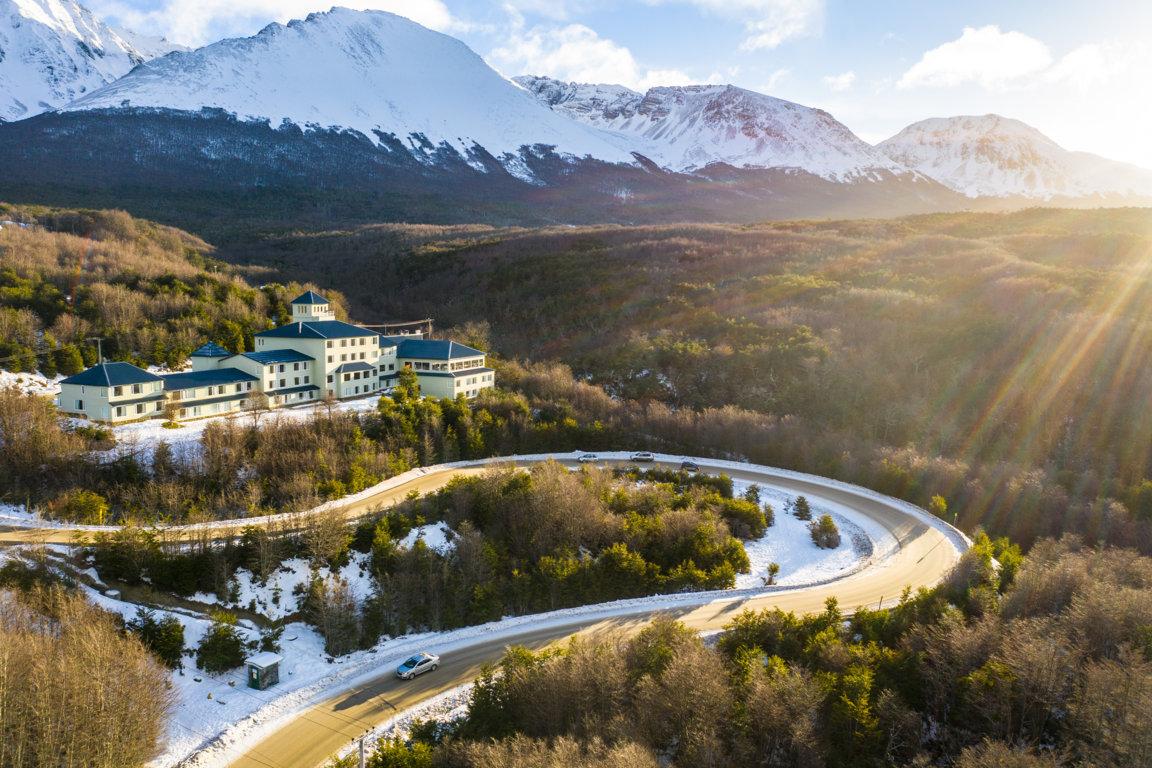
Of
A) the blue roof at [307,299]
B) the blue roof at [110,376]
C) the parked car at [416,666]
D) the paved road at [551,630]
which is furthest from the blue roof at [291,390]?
the parked car at [416,666]

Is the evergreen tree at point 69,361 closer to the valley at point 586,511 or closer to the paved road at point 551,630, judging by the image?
the valley at point 586,511

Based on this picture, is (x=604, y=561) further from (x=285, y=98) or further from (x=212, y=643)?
A: (x=285, y=98)

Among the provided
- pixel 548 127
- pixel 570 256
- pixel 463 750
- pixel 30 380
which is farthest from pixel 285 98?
pixel 463 750

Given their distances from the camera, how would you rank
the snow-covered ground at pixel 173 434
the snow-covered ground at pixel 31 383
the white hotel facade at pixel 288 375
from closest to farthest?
the snow-covered ground at pixel 173 434
the white hotel facade at pixel 288 375
the snow-covered ground at pixel 31 383

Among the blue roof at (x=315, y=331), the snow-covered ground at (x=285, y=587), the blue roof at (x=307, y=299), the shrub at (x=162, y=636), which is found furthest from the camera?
the blue roof at (x=307, y=299)

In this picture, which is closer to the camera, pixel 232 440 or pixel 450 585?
pixel 450 585
